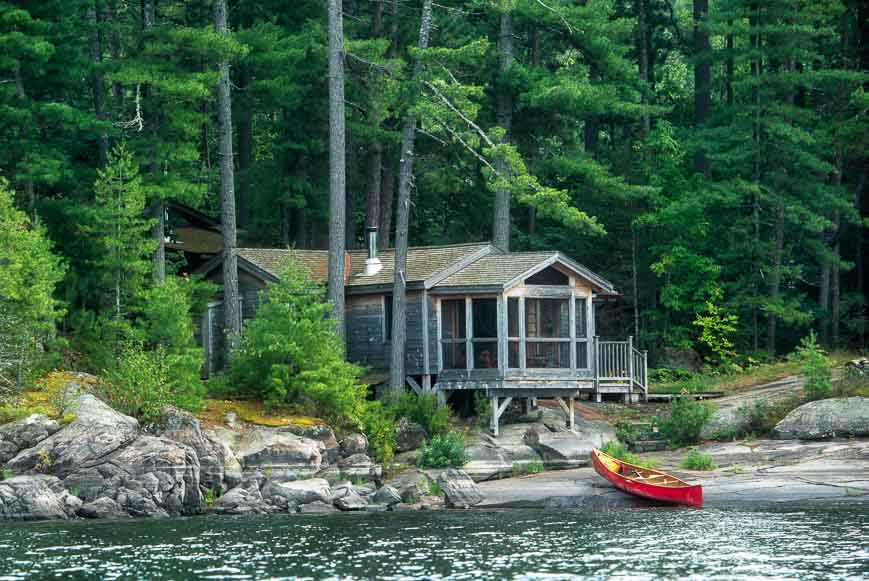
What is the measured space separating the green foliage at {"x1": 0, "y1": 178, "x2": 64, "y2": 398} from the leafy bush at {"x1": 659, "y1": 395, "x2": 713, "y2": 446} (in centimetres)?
1665

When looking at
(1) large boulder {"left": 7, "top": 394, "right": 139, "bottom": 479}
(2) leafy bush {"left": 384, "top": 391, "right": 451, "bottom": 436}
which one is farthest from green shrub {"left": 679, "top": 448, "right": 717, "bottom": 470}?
(1) large boulder {"left": 7, "top": 394, "right": 139, "bottom": 479}

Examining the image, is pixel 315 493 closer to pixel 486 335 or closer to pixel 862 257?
pixel 486 335

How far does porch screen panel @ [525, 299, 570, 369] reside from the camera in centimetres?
3794

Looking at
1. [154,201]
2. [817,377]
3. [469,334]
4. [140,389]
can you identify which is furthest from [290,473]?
[817,377]

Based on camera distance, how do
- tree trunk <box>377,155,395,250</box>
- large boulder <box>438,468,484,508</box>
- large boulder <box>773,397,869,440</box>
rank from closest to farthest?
large boulder <box>438,468,484,508</box>
large boulder <box>773,397,869,440</box>
tree trunk <box>377,155,395,250</box>

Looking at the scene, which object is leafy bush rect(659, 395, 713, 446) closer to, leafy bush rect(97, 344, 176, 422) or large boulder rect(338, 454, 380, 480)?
large boulder rect(338, 454, 380, 480)

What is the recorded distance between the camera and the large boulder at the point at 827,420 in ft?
115

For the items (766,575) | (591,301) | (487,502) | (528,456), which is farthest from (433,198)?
(766,575)

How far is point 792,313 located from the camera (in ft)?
148

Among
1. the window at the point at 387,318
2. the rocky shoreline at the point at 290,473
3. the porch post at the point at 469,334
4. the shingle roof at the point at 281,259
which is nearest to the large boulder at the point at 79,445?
the rocky shoreline at the point at 290,473

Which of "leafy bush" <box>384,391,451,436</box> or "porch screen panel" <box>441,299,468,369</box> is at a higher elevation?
"porch screen panel" <box>441,299,468,369</box>

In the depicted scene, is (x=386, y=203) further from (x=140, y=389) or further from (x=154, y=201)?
(x=140, y=389)

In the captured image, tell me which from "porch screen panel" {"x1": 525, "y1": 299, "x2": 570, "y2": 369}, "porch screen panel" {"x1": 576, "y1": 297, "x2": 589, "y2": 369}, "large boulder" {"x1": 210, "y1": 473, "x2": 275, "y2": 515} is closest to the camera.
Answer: "large boulder" {"x1": 210, "y1": 473, "x2": 275, "y2": 515}

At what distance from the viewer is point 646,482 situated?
31359mm
